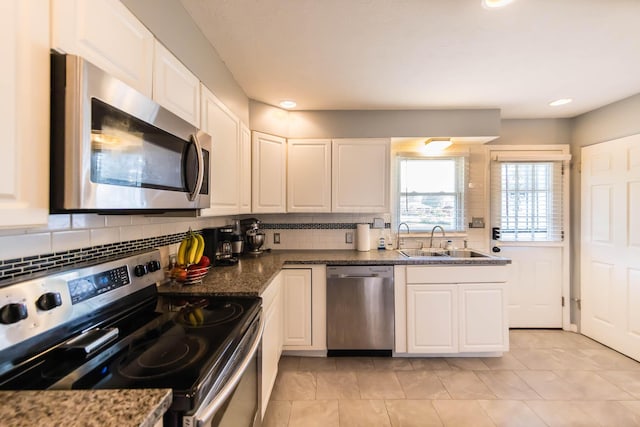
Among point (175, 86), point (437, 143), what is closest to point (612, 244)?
point (437, 143)

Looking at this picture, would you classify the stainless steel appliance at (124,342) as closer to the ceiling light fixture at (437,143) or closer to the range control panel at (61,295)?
the range control panel at (61,295)

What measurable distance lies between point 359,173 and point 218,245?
1529 millimetres

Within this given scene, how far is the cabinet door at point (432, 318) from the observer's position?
256cm

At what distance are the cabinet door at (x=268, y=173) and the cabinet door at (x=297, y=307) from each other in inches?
26.1

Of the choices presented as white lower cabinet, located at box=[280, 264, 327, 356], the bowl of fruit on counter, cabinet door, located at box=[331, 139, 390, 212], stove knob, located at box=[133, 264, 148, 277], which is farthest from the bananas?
cabinet door, located at box=[331, 139, 390, 212]

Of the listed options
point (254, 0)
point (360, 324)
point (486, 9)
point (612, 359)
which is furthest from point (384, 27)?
point (612, 359)

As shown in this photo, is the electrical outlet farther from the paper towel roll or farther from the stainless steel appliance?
the stainless steel appliance

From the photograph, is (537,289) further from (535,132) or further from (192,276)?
(192,276)

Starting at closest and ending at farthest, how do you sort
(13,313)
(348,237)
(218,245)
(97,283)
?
(13,313) < (97,283) < (218,245) < (348,237)

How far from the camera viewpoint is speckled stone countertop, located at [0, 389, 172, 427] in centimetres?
57

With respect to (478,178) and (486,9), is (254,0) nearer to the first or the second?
(486,9)

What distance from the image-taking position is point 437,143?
309 centimetres

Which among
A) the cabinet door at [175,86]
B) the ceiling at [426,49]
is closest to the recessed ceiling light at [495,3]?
the ceiling at [426,49]

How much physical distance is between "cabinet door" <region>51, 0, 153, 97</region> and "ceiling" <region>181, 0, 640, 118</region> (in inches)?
22.6
